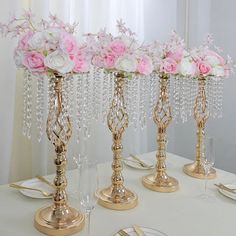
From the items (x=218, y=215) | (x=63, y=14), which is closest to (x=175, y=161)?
(x=218, y=215)

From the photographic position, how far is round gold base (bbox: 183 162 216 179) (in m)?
1.45

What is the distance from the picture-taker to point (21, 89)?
186 cm

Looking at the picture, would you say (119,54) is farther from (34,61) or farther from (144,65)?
(34,61)

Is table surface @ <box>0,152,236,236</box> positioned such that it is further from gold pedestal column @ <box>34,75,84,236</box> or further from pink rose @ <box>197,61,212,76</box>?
pink rose @ <box>197,61,212,76</box>

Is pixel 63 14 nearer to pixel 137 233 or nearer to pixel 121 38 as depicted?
pixel 121 38

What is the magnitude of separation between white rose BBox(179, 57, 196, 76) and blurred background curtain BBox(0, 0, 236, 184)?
1.70ft

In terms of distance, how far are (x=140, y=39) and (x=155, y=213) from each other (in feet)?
5.07

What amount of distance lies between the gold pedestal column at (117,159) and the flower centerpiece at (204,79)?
1.12 ft

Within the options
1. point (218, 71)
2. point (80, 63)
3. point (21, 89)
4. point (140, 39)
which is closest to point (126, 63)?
point (80, 63)

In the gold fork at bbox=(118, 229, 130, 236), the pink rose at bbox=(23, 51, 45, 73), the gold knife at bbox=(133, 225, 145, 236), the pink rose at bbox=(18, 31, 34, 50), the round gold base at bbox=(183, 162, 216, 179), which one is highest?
the pink rose at bbox=(18, 31, 34, 50)

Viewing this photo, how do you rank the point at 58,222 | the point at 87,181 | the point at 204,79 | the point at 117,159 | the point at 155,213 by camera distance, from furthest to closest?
the point at 204,79, the point at 117,159, the point at 155,213, the point at 58,222, the point at 87,181

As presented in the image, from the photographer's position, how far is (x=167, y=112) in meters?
1.34

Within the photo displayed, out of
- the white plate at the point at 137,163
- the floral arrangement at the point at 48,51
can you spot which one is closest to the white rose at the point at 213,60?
the white plate at the point at 137,163

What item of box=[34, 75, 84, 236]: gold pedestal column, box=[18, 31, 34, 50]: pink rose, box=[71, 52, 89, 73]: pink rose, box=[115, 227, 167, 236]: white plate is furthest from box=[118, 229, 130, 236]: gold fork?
box=[18, 31, 34, 50]: pink rose
